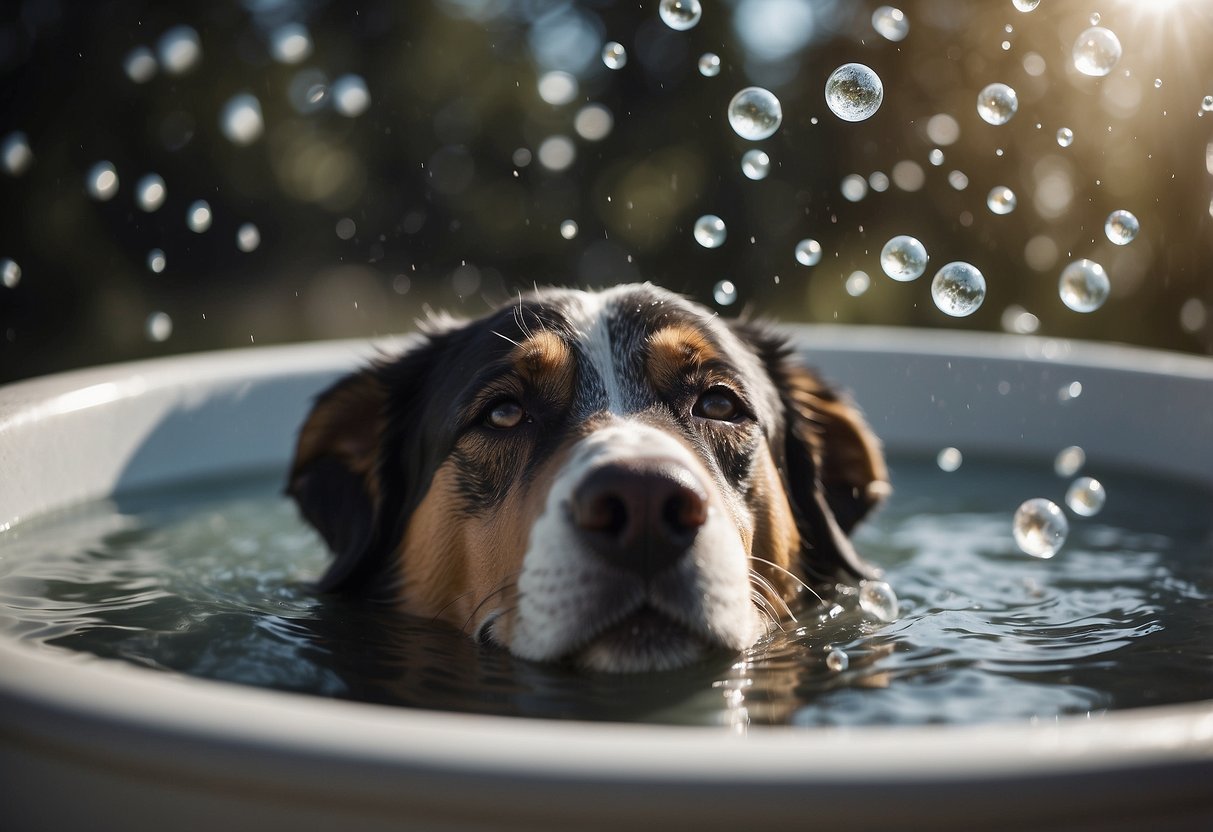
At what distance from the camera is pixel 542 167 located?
568 inches

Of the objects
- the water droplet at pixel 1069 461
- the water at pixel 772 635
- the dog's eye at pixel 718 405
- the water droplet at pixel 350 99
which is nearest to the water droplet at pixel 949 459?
the water droplet at pixel 1069 461

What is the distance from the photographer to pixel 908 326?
40.1 feet

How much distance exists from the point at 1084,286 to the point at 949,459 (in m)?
1.91

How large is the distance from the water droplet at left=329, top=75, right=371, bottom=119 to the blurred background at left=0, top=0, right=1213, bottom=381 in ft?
0.19

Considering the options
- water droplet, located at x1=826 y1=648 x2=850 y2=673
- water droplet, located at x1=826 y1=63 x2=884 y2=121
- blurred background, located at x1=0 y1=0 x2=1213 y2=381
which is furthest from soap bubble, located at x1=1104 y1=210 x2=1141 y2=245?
blurred background, located at x1=0 y1=0 x2=1213 y2=381

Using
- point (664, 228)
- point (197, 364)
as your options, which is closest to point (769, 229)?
point (664, 228)

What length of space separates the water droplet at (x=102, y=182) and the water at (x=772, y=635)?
6.41 m

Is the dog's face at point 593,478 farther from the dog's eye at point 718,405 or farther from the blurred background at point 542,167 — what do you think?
the blurred background at point 542,167

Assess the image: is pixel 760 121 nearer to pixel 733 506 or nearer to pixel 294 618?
pixel 733 506

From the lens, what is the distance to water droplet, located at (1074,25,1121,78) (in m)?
4.76

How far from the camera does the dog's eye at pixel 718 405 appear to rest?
3.90 m

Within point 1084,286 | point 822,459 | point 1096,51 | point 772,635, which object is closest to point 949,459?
point 1084,286

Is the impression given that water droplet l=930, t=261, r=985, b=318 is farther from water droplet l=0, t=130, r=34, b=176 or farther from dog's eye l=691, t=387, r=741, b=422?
water droplet l=0, t=130, r=34, b=176

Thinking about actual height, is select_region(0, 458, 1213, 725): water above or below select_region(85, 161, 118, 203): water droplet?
below
